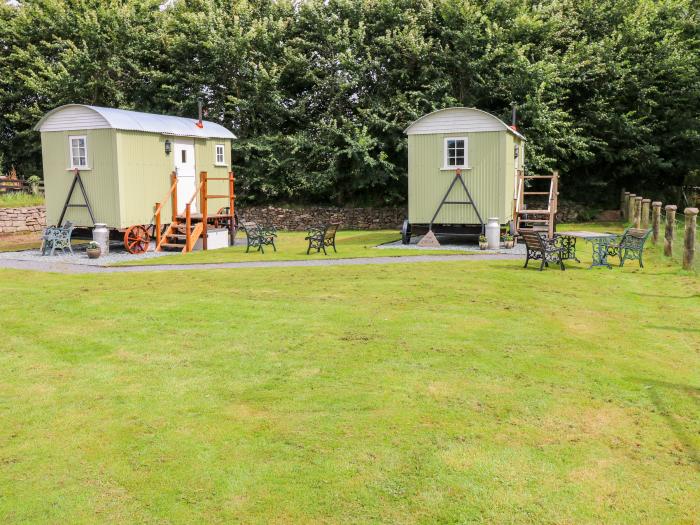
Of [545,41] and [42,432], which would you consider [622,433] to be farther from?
[545,41]

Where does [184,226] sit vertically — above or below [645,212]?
below

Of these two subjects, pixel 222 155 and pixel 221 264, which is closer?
pixel 221 264

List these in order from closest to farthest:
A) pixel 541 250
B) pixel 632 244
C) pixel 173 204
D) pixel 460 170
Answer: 1. pixel 541 250
2. pixel 632 244
3. pixel 460 170
4. pixel 173 204

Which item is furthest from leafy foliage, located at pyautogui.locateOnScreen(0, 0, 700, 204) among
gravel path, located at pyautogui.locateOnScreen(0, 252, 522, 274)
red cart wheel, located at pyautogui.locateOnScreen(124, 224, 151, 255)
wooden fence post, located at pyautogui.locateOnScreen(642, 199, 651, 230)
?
gravel path, located at pyautogui.locateOnScreen(0, 252, 522, 274)

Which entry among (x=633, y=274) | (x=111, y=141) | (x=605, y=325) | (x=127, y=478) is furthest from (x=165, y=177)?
(x=127, y=478)

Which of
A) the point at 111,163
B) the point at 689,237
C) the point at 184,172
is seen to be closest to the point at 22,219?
the point at 184,172

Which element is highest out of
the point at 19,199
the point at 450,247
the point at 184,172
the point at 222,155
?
the point at 222,155

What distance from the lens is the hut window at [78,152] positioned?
19234 mm

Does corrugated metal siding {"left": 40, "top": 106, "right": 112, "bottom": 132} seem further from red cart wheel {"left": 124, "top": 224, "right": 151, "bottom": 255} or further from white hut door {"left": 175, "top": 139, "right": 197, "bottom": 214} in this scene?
red cart wheel {"left": 124, "top": 224, "right": 151, "bottom": 255}

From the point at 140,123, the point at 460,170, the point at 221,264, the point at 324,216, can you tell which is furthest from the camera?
the point at 324,216

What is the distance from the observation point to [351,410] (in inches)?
242

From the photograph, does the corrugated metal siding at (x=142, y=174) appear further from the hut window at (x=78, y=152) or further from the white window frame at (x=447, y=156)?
the white window frame at (x=447, y=156)

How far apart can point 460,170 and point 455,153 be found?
0.51 metres

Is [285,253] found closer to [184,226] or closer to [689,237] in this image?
[184,226]
